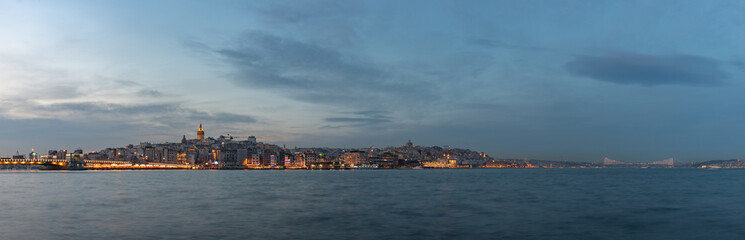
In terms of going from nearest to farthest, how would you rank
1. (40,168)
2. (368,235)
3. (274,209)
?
(368,235), (274,209), (40,168)

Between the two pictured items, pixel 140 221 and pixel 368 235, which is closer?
pixel 368 235

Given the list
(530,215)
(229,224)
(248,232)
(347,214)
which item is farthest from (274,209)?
(530,215)

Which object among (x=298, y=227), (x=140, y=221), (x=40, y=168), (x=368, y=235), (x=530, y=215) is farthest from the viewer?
(x=40, y=168)

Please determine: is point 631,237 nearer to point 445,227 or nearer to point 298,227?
point 445,227

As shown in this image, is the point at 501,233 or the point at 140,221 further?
the point at 140,221

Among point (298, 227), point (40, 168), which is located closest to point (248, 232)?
point (298, 227)

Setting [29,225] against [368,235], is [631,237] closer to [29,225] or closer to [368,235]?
[368,235]

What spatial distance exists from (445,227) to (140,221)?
15.8 m

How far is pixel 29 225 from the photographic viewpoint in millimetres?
25062

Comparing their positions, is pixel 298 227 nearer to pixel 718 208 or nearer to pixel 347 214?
pixel 347 214

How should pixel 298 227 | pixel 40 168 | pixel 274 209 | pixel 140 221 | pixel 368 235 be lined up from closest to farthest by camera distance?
pixel 368 235, pixel 298 227, pixel 140 221, pixel 274 209, pixel 40 168

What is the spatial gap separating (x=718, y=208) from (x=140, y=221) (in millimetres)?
38905

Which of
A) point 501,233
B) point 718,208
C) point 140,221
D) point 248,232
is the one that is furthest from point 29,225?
point 718,208

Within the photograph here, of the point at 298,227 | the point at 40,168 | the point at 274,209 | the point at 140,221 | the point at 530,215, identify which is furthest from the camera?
the point at 40,168
